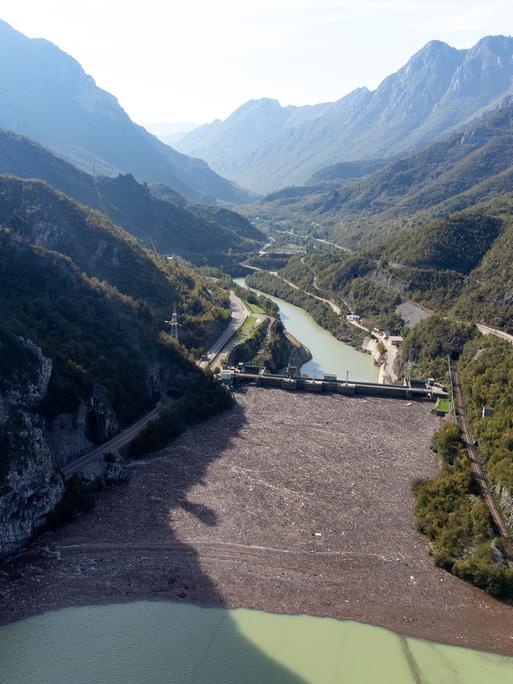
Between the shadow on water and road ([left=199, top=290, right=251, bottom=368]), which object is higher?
road ([left=199, top=290, right=251, bottom=368])

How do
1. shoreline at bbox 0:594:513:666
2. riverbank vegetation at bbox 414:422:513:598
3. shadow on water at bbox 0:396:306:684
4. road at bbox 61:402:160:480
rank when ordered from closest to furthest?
shadow on water at bbox 0:396:306:684
shoreline at bbox 0:594:513:666
riverbank vegetation at bbox 414:422:513:598
road at bbox 61:402:160:480

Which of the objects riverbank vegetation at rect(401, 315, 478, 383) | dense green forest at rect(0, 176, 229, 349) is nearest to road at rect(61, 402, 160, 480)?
dense green forest at rect(0, 176, 229, 349)

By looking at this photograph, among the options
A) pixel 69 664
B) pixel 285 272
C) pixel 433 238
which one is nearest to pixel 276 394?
pixel 69 664

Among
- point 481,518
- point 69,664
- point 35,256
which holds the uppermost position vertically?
point 35,256

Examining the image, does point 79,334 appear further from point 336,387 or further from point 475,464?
point 475,464

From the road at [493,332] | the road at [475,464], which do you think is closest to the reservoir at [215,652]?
the road at [475,464]

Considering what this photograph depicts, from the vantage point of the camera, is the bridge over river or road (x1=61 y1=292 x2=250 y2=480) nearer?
road (x1=61 y1=292 x2=250 y2=480)

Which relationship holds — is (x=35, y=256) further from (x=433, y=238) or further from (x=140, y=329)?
(x=433, y=238)

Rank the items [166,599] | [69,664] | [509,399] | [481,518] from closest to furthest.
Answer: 1. [69,664]
2. [166,599]
3. [481,518]
4. [509,399]

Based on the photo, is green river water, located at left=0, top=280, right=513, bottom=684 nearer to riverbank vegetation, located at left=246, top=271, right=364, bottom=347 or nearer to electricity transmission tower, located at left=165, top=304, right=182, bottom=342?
electricity transmission tower, located at left=165, top=304, right=182, bottom=342
